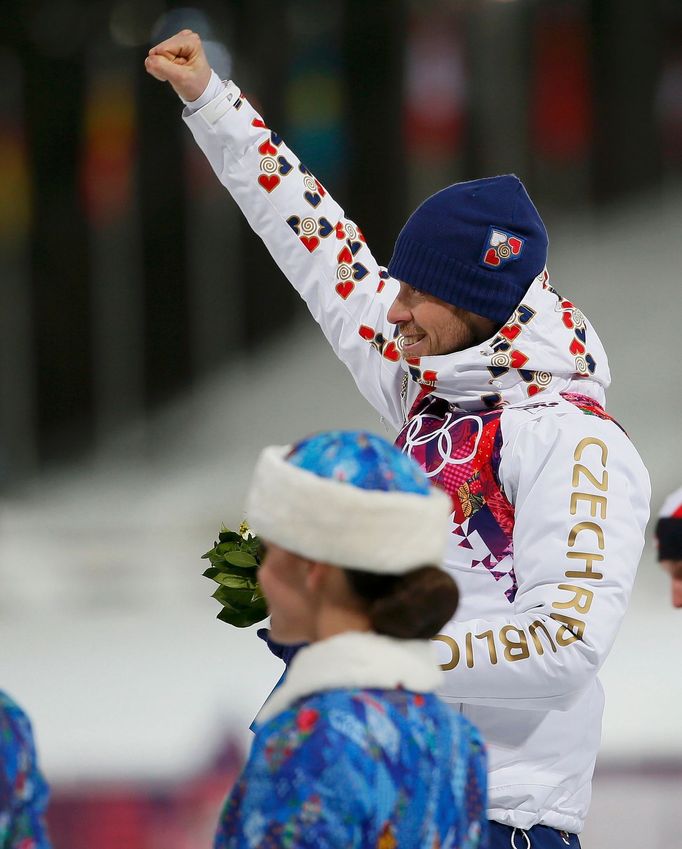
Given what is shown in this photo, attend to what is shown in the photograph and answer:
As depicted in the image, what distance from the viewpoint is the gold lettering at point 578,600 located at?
1929 mm

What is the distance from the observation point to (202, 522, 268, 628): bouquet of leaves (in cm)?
214

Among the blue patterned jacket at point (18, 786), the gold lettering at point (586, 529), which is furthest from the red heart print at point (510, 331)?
the blue patterned jacket at point (18, 786)

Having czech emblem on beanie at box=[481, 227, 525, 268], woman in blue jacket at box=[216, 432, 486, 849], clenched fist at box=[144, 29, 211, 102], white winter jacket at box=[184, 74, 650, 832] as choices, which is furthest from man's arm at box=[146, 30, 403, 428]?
woman in blue jacket at box=[216, 432, 486, 849]

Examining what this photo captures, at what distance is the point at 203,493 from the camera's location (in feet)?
26.5

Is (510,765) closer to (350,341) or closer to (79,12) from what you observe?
(350,341)

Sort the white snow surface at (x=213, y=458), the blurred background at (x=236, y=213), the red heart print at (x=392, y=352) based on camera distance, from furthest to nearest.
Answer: the blurred background at (x=236, y=213) → the white snow surface at (x=213, y=458) → the red heart print at (x=392, y=352)

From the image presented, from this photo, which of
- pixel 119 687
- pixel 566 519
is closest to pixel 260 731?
pixel 566 519

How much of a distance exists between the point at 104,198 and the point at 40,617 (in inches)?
105

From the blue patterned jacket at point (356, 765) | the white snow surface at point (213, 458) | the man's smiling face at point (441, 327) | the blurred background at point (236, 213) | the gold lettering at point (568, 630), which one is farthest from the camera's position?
the blurred background at point (236, 213)

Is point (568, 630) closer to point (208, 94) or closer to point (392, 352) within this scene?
point (392, 352)

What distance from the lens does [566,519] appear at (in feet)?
6.47

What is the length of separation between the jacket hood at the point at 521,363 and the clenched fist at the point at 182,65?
682mm

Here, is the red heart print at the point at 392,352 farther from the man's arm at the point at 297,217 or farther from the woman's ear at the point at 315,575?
the woman's ear at the point at 315,575

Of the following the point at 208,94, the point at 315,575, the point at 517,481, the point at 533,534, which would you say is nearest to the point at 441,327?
the point at 517,481
